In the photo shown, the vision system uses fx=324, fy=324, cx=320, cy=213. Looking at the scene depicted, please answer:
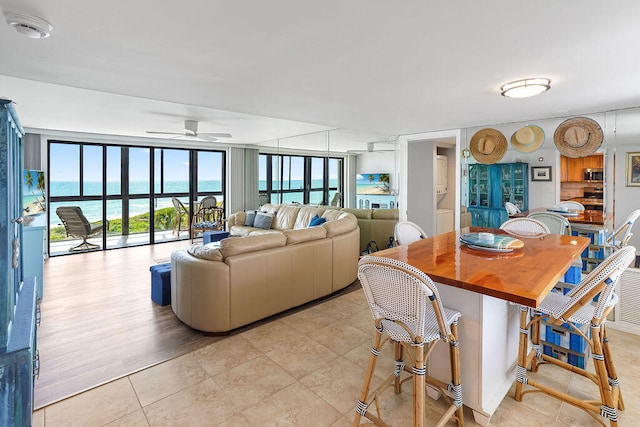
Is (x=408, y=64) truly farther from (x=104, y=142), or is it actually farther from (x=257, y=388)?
(x=104, y=142)

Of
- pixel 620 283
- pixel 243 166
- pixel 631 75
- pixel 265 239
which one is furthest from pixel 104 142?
pixel 620 283

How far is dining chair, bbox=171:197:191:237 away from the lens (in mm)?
7616

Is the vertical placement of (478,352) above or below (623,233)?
below

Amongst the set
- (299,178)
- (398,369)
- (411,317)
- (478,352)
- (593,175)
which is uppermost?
(299,178)

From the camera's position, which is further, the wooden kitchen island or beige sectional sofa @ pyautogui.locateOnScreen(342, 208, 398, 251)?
beige sectional sofa @ pyautogui.locateOnScreen(342, 208, 398, 251)

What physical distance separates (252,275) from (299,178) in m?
5.78

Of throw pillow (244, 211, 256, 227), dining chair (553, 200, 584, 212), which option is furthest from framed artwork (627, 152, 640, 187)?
throw pillow (244, 211, 256, 227)

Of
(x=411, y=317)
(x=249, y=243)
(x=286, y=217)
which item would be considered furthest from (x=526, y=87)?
(x=286, y=217)

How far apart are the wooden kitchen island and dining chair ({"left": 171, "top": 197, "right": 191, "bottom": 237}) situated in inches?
260

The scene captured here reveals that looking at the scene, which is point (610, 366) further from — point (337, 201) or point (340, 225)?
point (337, 201)

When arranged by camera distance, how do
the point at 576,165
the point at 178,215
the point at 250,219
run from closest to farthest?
the point at 576,165 < the point at 250,219 < the point at 178,215

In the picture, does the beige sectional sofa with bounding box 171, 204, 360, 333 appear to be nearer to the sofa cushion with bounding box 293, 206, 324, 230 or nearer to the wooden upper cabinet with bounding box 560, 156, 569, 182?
the sofa cushion with bounding box 293, 206, 324, 230

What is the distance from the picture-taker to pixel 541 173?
12.1 feet

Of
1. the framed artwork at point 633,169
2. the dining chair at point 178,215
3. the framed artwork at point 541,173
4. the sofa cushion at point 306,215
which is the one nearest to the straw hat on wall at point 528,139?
the framed artwork at point 541,173
